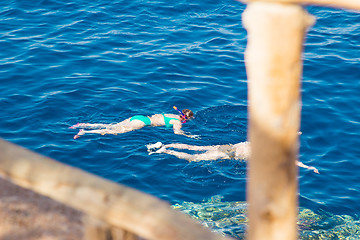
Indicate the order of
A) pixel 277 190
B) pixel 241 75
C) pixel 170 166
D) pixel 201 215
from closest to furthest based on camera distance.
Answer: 1. pixel 277 190
2. pixel 201 215
3. pixel 170 166
4. pixel 241 75

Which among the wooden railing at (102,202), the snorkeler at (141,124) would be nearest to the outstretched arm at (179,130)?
the snorkeler at (141,124)

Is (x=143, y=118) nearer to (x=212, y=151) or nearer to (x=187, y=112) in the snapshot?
(x=187, y=112)

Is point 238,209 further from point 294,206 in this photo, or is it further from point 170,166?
point 294,206

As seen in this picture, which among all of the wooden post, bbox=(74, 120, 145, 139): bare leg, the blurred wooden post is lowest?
bbox=(74, 120, 145, 139): bare leg

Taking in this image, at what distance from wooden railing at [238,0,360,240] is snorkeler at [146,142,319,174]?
21.9 feet

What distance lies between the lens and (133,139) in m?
9.70

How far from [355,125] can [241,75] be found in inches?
119

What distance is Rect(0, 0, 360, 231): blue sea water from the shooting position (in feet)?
28.7

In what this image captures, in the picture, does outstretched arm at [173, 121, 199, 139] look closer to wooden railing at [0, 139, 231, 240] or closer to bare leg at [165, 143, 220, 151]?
bare leg at [165, 143, 220, 151]

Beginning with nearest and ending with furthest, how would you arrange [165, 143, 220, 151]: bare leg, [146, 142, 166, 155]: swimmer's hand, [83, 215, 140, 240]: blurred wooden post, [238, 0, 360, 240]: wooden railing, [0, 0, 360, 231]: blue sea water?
[238, 0, 360, 240]: wooden railing
[83, 215, 140, 240]: blurred wooden post
[0, 0, 360, 231]: blue sea water
[146, 142, 166, 155]: swimmer's hand
[165, 143, 220, 151]: bare leg

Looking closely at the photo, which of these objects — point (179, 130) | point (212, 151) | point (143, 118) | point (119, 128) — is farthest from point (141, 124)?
point (212, 151)

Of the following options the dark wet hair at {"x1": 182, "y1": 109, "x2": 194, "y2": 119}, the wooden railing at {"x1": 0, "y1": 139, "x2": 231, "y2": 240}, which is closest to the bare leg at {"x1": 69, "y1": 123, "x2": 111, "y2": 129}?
the dark wet hair at {"x1": 182, "y1": 109, "x2": 194, "y2": 119}

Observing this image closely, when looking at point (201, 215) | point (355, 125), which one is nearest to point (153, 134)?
point (201, 215)

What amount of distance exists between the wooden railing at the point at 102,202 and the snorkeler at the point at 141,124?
680 centimetres
